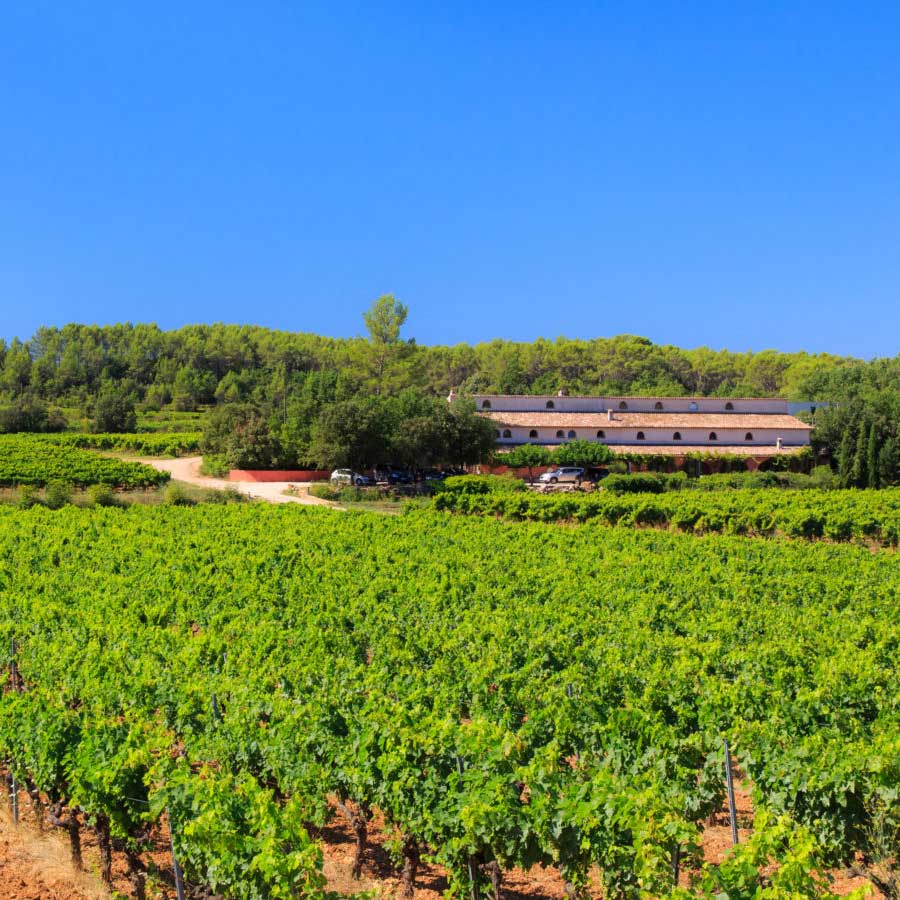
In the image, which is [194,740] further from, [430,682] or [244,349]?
[244,349]

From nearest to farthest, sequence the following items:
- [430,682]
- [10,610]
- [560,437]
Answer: [430,682], [10,610], [560,437]

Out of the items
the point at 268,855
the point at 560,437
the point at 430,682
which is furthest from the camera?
the point at 560,437

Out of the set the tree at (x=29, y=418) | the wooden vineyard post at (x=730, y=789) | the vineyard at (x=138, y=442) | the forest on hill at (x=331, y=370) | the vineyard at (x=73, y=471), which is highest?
the forest on hill at (x=331, y=370)

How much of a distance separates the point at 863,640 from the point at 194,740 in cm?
1017

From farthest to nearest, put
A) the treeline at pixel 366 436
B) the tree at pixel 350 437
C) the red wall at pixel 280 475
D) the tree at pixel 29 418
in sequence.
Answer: the tree at pixel 29 418
the red wall at pixel 280 475
the treeline at pixel 366 436
the tree at pixel 350 437

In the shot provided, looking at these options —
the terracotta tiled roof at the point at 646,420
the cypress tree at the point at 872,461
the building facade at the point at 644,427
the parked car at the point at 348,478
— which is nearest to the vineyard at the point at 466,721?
the parked car at the point at 348,478

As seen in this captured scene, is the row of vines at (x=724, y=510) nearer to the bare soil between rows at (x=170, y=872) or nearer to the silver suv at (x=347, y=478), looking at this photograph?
the silver suv at (x=347, y=478)

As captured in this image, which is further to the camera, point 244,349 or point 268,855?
point 244,349

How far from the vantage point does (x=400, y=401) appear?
47.2 meters

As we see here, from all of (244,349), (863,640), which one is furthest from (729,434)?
(244,349)

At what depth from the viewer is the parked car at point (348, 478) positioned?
45.5 m

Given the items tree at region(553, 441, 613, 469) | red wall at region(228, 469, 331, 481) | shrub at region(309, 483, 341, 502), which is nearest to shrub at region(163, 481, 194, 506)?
shrub at region(309, 483, 341, 502)

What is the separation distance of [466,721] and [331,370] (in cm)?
8746

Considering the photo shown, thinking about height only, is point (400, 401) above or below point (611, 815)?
above
